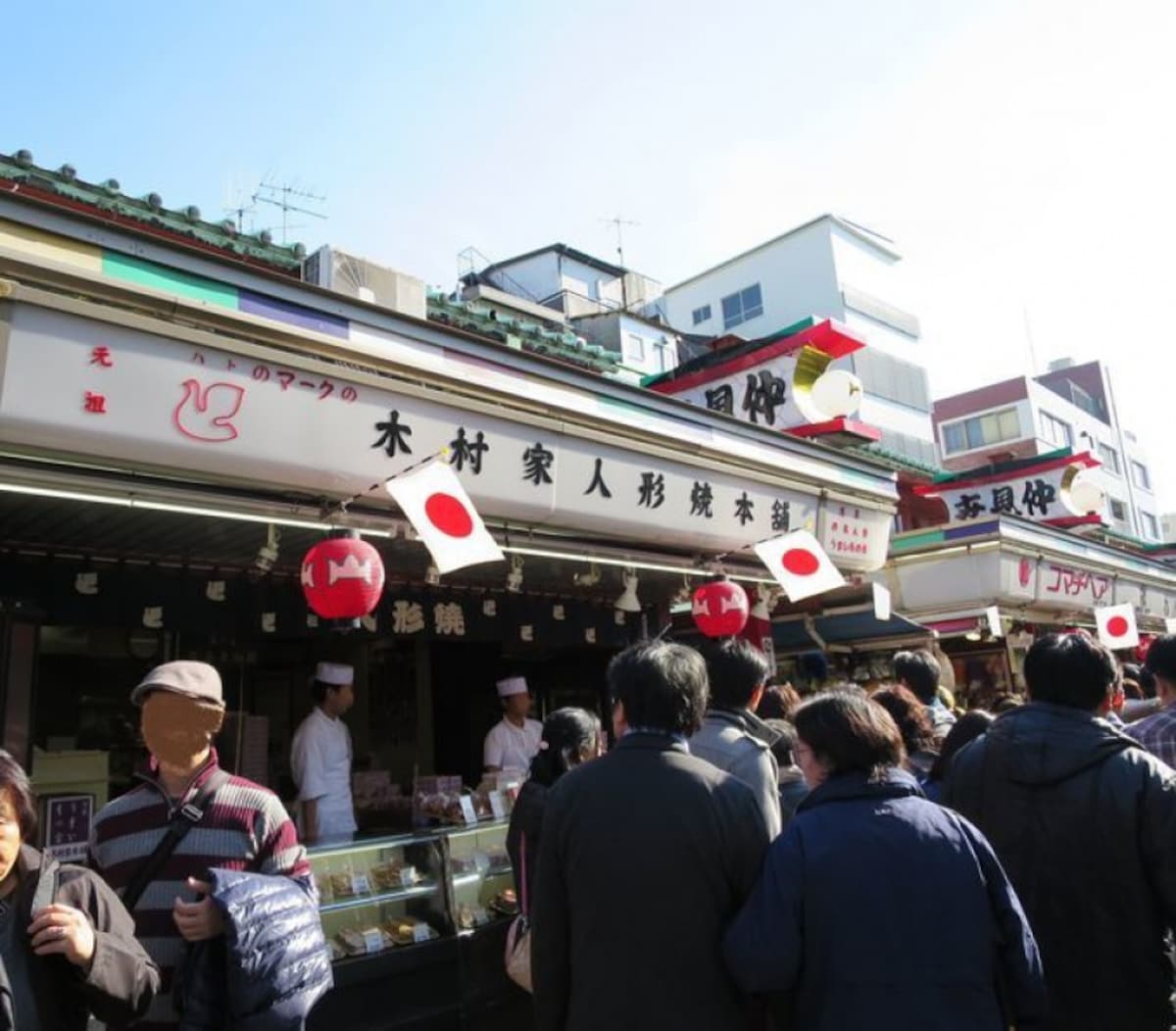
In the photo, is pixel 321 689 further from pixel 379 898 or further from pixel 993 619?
pixel 993 619

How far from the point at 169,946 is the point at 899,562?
1418 cm

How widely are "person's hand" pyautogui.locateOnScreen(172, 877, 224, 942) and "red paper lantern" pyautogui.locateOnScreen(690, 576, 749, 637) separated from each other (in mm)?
6210

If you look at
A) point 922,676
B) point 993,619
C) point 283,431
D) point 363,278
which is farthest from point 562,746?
point 993,619

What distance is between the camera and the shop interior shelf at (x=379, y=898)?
5.38 metres

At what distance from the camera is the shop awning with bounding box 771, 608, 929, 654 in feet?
41.8

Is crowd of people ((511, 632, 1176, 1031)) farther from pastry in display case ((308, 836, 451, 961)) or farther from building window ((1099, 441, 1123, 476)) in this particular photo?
building window ((1099, 441, 1123, 476))

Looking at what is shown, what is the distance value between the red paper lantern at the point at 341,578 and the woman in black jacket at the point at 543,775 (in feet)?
5.01

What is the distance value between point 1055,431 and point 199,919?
5032 cm

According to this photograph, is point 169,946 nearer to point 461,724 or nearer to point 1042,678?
point 1042,678

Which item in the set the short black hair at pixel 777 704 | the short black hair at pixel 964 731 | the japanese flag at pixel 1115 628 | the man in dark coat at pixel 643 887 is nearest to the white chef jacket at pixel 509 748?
the short black hair at pixel 777 704

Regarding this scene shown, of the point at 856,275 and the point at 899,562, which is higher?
the point at 856,275

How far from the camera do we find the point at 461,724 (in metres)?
11.1

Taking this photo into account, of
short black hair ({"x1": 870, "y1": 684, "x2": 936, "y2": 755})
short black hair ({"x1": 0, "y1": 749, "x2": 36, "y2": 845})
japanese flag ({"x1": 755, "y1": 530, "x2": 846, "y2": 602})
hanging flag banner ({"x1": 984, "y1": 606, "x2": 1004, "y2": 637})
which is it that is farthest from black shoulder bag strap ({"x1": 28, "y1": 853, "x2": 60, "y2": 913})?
hanging flag banner ({"x1": 984, "y1": 606, "x2": 1004, "y2": 637})

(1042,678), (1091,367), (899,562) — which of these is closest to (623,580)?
(1042,678)
